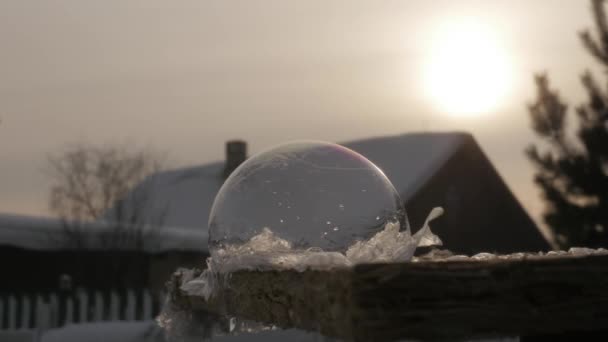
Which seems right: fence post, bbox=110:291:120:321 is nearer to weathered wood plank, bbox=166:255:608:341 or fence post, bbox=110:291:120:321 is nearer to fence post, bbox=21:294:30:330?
fence post, bbox=21:294:30:330

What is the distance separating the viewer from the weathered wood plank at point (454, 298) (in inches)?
64.4

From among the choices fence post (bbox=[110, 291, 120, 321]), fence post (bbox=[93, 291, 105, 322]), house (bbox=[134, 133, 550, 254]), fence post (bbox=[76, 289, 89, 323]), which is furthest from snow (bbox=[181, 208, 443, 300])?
house (bbox=[134, 133, 550, 254])

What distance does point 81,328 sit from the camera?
272 inches

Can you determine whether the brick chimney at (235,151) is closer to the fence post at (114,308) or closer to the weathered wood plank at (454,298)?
the fence post at (114,308)

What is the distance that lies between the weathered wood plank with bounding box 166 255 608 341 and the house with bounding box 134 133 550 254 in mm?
15187

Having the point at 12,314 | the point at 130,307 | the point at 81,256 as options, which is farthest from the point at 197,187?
the point at 130,307

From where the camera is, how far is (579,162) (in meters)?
16.7

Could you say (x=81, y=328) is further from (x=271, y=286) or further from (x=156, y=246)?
(x=156, y=246)

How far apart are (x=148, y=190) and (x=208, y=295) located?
64.1ft

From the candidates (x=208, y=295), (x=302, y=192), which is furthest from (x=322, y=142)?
(x=208, y=295)

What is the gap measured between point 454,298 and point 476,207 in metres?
18.3

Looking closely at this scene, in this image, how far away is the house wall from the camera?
18.5 metres

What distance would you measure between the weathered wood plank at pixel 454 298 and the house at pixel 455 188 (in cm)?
1519

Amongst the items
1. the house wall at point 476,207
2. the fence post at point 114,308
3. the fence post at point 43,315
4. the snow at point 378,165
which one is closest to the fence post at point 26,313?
the fence post at point 43,315
